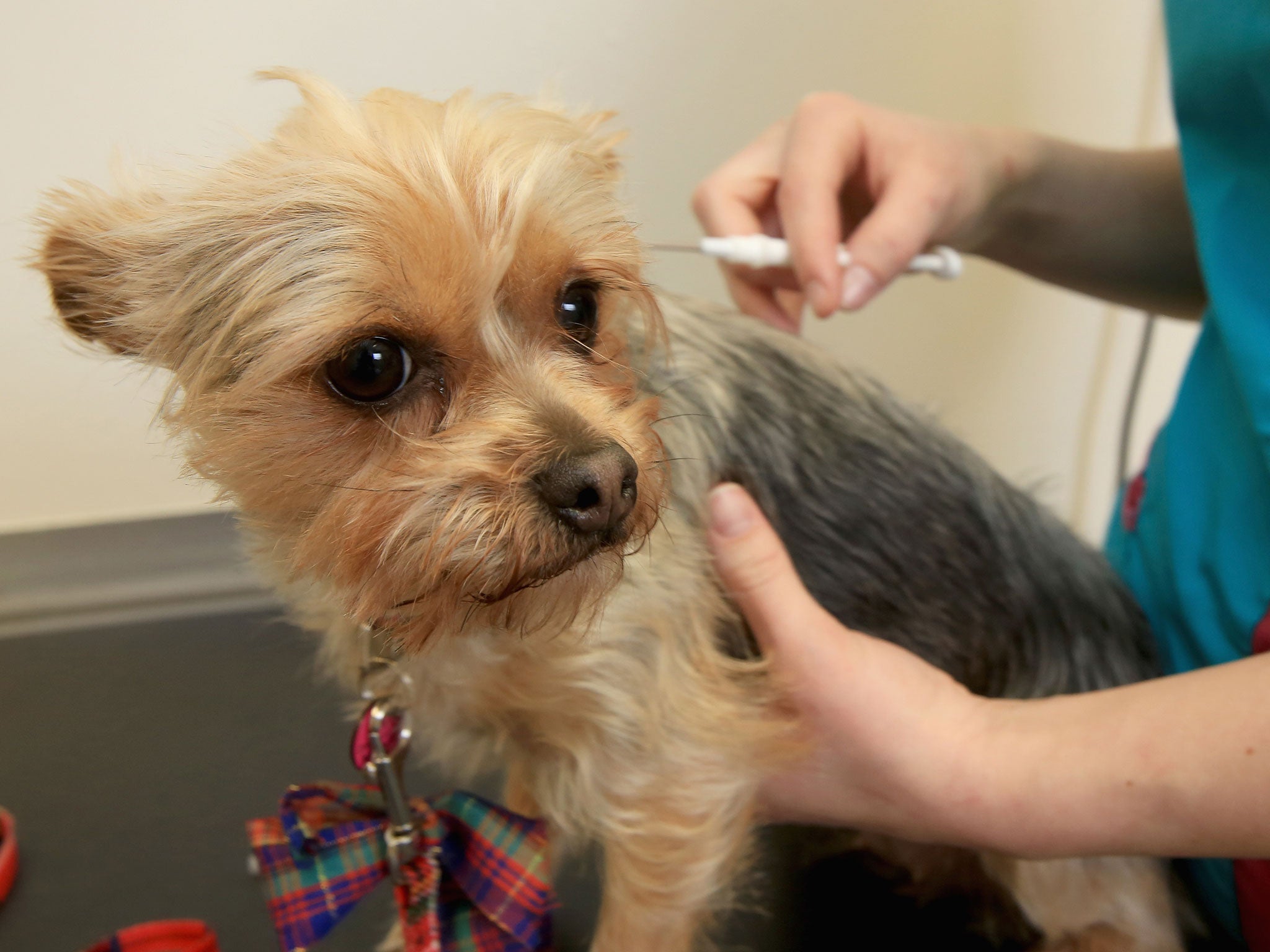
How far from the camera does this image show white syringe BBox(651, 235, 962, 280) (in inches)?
33.7

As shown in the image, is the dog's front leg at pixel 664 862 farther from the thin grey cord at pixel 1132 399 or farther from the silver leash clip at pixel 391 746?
the thin grey cord at pixel 1132 399

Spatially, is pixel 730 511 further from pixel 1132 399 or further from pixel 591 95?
pixel 1132 399

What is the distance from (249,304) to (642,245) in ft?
1.04

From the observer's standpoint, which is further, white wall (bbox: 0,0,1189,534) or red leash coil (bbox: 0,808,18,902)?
white wall (bbox: 0,0,1189,534)

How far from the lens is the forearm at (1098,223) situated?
3.35 ft

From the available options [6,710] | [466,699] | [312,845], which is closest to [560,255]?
[466,699]

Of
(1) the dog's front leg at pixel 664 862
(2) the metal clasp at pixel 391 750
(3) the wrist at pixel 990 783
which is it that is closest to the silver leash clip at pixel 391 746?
(2) the metal clasp at pixel 391 750

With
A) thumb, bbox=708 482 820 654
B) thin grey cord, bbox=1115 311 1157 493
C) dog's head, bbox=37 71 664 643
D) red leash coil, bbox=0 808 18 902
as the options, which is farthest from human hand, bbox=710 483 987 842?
thin grey cord, bbox=1115 311 1157 493

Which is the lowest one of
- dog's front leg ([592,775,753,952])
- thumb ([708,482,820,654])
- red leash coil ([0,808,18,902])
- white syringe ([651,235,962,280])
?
red leash coil ([0,808,18,902])

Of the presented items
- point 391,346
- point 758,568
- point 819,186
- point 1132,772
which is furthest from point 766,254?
point 1132,772

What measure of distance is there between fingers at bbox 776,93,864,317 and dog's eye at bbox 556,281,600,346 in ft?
0.81

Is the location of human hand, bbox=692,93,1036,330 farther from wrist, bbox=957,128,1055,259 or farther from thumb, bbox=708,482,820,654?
thumb, bbox=708,482,820,654

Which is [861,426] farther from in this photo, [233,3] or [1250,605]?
[233,3]

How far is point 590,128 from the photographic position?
802 millimetres
